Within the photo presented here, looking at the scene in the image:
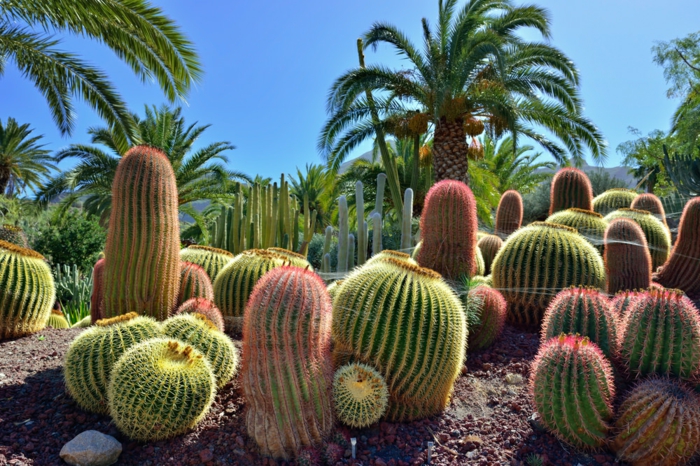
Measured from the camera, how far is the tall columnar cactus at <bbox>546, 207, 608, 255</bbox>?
5900 millimetres

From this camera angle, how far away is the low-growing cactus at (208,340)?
3557 millimetres

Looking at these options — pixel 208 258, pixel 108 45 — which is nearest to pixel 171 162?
pixel 108 45

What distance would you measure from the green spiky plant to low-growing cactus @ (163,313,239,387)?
0.15 metres

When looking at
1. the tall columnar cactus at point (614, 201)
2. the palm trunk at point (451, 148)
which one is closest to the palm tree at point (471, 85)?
the palm trunk at point (451, 148)

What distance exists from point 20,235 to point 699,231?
436 inches

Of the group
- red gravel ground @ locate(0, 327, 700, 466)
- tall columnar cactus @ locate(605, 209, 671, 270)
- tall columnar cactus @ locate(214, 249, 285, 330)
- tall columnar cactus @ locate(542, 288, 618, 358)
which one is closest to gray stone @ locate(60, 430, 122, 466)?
red gravel ground @ locate(0, 327, 700, 466)

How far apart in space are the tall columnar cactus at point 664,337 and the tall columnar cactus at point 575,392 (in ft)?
0.99

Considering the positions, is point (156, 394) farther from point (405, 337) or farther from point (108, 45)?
point (108, 45)

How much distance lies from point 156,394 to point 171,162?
15.9 meters

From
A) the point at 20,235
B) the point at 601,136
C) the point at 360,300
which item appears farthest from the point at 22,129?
the point at 360,300

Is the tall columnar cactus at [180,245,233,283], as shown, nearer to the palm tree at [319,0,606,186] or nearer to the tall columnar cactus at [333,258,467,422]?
the tall columnar cactus at [333,258,467,422]

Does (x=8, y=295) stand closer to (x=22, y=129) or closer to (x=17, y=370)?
(x=17, y=370)

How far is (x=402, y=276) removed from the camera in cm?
337

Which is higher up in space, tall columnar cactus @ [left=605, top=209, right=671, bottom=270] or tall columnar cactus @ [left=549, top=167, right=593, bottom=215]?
tall columnar cactus @ [left=549, top=167, right=593, bottom=215]
